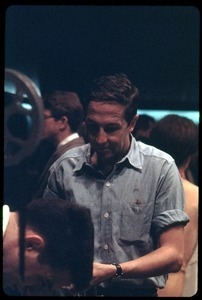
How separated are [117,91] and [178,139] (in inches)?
13.4

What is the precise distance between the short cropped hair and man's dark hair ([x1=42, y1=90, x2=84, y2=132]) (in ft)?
1.10

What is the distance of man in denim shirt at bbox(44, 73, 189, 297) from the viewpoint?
2.48 metres

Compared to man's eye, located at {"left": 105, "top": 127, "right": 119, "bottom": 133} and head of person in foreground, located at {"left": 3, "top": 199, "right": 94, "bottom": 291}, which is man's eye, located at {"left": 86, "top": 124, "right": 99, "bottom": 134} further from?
head of person in foreground, located at {"left": 3, "top": 199, "right": 94, "bottom": 291}

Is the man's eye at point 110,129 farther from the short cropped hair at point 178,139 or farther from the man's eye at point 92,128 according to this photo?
the short cropped hair at point 178,139

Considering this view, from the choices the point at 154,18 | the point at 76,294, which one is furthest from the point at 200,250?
the point at 154,18

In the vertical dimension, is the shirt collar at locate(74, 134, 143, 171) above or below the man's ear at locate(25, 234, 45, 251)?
above

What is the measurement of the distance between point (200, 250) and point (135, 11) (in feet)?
3.56

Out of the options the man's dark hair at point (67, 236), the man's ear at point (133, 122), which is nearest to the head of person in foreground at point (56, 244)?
the man's dark hair at point (67, 236)

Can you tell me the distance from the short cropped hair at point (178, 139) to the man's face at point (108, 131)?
0.13 meters

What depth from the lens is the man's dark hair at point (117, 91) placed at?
2480 millimetres

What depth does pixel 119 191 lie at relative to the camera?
8.20ft

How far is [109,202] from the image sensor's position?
249 centimetres

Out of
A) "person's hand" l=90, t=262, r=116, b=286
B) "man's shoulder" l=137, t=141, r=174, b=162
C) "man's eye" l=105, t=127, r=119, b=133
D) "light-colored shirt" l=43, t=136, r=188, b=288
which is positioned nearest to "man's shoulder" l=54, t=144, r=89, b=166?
"light-colored shirt" l=43, t=136, r=188, b=288

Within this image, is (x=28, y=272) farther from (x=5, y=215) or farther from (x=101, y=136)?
(x=101, y=136)
